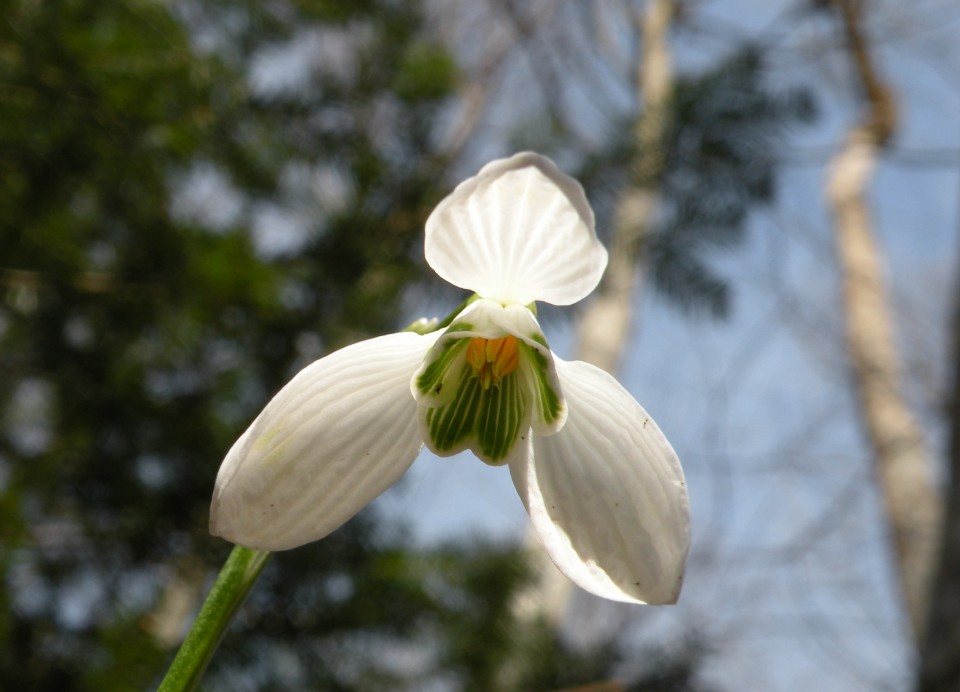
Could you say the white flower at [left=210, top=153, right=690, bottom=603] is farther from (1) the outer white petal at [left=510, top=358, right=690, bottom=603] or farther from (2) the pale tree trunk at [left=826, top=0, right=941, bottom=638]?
(2) the pale tree trunk at [left=826, top=0, right=941, bottom=638]

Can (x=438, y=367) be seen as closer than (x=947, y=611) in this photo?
Yes

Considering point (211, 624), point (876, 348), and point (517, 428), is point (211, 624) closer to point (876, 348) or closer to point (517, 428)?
point (517, 428)

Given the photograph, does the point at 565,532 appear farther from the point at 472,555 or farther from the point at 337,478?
the point at 472,555

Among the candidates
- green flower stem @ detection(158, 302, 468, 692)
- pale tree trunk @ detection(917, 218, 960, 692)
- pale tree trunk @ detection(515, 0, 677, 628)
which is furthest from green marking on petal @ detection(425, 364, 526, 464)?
pale tree trunk @ detection(917, 218, 960, 692)

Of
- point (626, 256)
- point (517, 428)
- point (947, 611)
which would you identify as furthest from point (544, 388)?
A: point (947, 611)

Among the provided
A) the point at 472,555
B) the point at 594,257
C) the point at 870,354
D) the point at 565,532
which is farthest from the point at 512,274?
the point at 870,354

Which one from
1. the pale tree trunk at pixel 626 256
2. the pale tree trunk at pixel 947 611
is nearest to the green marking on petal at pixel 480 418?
the pale tree trunk at pixel 626 256

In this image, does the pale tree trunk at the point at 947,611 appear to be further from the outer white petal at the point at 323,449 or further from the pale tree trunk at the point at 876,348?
the outer white petal at the point at 323,449
